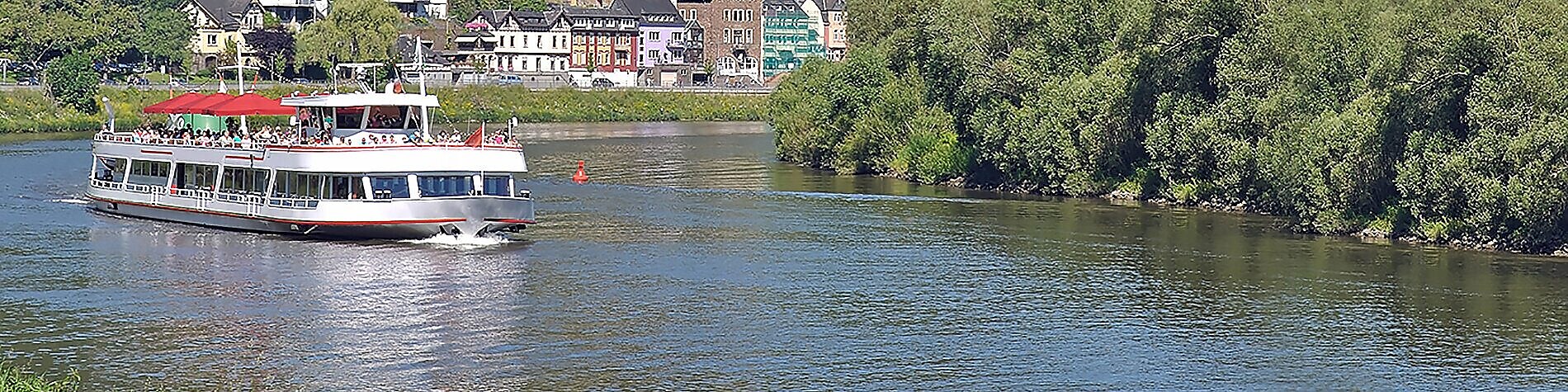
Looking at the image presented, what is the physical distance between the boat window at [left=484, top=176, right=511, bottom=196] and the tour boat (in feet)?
0.07

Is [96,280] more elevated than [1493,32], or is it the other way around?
[1493,32]

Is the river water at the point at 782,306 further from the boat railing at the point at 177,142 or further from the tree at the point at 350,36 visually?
the tree at the point at 350,36

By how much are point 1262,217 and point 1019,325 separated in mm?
24462

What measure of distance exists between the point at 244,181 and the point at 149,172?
18.6 feet

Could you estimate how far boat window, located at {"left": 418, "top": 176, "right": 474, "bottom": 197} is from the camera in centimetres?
5538

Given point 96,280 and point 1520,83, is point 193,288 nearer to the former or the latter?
point 96,280

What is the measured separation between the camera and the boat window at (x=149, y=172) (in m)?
63.3

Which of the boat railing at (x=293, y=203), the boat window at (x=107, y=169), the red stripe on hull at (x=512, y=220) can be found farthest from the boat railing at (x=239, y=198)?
the boat window at (x=107, y=169)

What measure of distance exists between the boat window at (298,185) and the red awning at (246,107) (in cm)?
466

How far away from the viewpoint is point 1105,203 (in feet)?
235

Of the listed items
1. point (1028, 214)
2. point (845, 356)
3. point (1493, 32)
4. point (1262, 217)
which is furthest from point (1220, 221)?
point (845, 356)

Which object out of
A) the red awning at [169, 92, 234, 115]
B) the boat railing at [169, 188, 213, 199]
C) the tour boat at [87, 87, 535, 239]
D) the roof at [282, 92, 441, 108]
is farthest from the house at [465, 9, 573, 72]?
the roof at [282, 92, 441, 108]

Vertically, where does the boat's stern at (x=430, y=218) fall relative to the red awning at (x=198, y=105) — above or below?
below

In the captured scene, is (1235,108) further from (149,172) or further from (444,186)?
(149,172)
